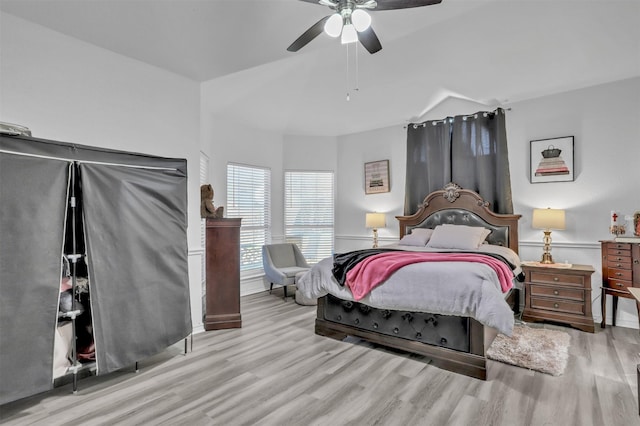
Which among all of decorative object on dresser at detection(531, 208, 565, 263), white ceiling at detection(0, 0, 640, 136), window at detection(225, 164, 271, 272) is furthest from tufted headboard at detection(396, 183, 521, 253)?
window at detection(225, 164, 271, 272)

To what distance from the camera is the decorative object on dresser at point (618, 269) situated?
11.2 feet

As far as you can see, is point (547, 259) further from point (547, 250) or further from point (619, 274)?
point (619, 274)

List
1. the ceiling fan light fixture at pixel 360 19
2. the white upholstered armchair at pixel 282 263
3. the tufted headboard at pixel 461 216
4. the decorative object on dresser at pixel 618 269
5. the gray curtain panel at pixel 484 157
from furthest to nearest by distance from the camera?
the white upholstered armchair at pixel 282 263 < the gray curtain panel at pixel 484 157 < the tufted headboard at pixel 461 216 < the decorative object on dresser at pixel 618 269 < the ceiling fan light fixture at pixel 360 19

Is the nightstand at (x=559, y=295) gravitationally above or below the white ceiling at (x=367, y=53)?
below

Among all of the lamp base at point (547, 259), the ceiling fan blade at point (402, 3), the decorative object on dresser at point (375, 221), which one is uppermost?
the ceiling fan blade at point (402, 3)

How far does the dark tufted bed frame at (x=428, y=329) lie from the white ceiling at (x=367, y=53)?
187cm

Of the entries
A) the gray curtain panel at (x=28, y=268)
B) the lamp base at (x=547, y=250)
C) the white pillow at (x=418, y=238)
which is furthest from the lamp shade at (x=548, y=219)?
the gray curtain panel at (x=28, y=268)

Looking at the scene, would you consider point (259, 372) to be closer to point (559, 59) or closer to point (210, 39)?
point (210, 39)

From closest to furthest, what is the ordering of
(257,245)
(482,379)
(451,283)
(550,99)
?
(482,379) < (451,283) < (550,99) < (257,245)

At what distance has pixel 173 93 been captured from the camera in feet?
11.3

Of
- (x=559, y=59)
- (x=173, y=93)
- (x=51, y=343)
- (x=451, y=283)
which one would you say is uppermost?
(x=559, y=59)

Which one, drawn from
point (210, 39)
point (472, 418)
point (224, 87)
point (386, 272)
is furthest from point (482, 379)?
point (224, 87)

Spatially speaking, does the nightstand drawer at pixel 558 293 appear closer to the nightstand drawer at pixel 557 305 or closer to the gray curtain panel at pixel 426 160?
the nightstand drawer at pixel 557 305

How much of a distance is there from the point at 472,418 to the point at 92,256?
8.91 ft
